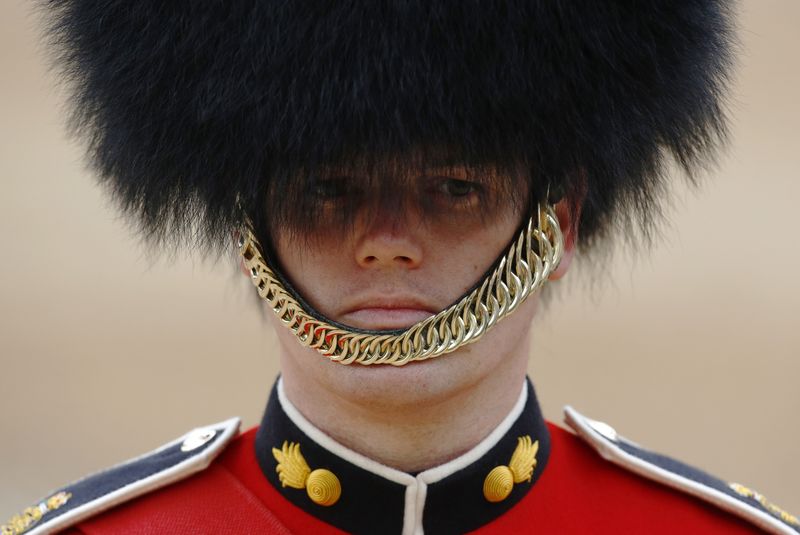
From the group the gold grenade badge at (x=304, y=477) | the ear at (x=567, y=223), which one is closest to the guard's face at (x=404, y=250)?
the ear at (x=567, y=223)

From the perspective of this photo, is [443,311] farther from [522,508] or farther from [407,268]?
[522,508]

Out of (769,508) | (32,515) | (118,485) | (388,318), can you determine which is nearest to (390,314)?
(388,318)

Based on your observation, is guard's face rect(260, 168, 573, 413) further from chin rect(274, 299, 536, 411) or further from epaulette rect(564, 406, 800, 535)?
epaulette rect(564, 406, 800, 535)

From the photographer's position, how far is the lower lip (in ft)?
7.13

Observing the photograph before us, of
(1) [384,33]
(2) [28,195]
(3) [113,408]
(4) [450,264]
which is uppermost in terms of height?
(1) [384,33]

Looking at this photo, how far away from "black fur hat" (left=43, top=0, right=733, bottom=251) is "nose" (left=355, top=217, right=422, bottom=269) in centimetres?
8

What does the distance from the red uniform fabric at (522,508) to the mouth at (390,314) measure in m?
0.36

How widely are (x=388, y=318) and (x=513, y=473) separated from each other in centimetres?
38

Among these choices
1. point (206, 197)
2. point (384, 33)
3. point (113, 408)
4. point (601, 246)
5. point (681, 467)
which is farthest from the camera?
point (113, 408)

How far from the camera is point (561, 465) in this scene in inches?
98.7

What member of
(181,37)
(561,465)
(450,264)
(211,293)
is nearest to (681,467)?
(561,465)

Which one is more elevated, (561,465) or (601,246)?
(601,246)

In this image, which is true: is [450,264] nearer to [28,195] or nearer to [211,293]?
[211,293]

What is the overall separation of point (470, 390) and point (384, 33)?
58 cm
